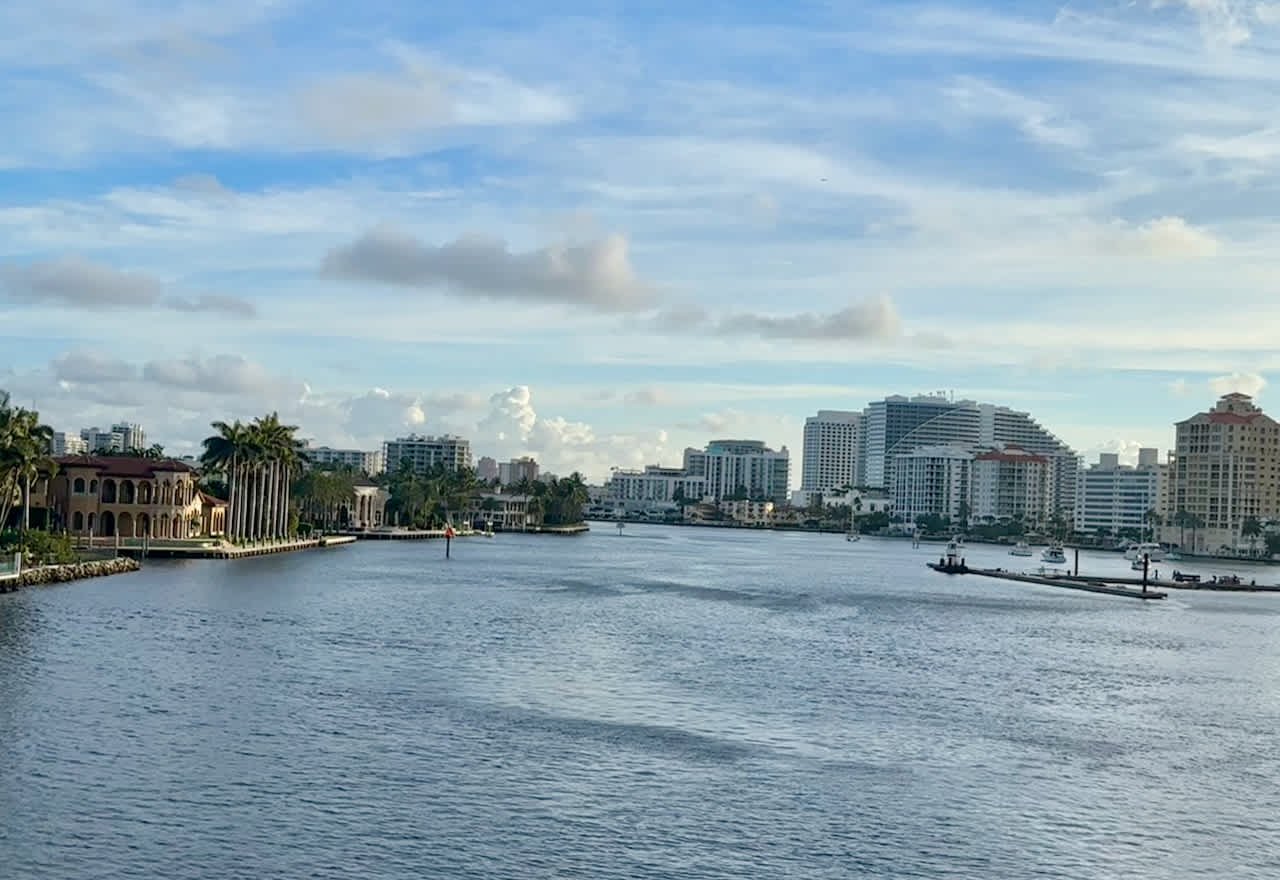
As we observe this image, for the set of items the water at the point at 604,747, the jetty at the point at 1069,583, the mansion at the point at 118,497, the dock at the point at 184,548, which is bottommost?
the jetty at the point at 1069,583

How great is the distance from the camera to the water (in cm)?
3341

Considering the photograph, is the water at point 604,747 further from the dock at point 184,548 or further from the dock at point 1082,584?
the dock at point 1082,584

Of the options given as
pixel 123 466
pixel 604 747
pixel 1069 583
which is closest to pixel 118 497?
pixel 123 466

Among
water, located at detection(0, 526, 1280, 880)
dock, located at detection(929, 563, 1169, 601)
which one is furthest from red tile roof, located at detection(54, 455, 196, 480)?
dock, located at detection(929, 563, 1169, 601)

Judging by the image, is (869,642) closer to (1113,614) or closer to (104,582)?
(1113,614)

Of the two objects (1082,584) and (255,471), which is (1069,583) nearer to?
(1082,584)

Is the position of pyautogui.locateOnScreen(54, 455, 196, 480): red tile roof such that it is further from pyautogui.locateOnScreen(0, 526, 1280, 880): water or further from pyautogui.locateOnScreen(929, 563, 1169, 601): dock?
pyautogui.locateOnScreen(929, 563, 1169, 601): dock

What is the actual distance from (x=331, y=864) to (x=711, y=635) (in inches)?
1887

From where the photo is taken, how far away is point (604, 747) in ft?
143

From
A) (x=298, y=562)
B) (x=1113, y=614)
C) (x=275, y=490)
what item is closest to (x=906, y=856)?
(x=1113, y=614)

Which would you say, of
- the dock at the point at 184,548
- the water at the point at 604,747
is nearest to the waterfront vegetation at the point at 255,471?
the dock at the point at 184,548

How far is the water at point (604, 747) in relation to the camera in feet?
110

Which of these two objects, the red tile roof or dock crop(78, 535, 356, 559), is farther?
the red tile roof

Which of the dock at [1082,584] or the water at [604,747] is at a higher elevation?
the water at [604,747]
